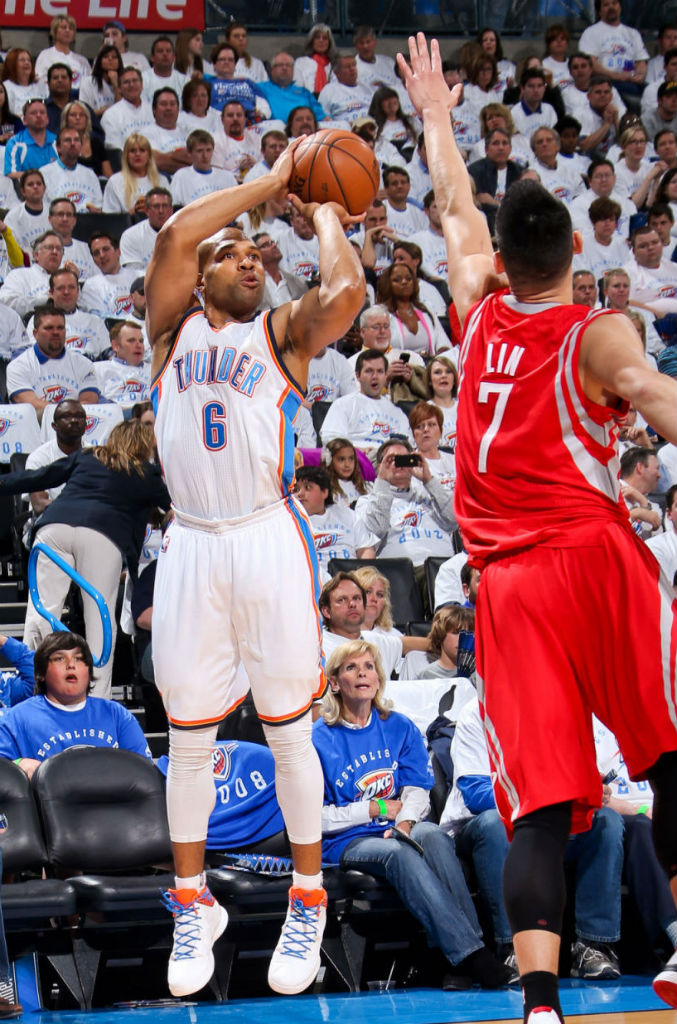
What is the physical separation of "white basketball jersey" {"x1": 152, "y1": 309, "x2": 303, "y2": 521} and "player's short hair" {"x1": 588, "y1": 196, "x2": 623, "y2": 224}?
9690mm

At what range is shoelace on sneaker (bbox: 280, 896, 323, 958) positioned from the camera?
4.30 metres

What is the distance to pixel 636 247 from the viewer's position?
13.1 meters

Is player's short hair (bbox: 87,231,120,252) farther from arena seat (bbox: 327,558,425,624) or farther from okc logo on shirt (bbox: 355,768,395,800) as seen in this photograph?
okc logo on shirt (bbox: 355,768,395,800)

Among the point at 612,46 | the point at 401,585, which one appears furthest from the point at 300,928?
the point at 612,46

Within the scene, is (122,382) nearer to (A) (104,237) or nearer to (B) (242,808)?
(A) (104,237)

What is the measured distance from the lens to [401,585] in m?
8.62

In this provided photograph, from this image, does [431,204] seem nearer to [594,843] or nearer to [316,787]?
[594,843]

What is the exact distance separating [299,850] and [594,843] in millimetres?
2011

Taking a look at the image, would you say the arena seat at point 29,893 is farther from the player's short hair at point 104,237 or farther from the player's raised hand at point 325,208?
the player's short hair at point 104,237

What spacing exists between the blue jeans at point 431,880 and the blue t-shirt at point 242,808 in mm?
413

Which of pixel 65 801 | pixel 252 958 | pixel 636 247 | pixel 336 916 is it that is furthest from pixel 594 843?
pixel 636 247

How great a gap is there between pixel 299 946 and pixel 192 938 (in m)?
0.35

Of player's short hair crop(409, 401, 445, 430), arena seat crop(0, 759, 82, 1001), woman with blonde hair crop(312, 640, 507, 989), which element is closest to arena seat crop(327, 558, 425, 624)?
player's short hair crop(409, 401, 445, 430)

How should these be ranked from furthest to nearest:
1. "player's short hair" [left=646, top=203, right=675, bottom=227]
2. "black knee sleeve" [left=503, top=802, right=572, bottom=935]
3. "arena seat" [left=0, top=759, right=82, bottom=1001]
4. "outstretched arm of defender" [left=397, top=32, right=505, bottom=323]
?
"player's short hair" [left=646, top=203, right=675, bottom=227], "arena seat" [left=0, top=759, right=82, bottom=1001], "outstretched arm of defender" [left=397, top=32, right=505, bottom=323], "black knee sleeve" [left=503, top=802, right=572, bottom=935]
